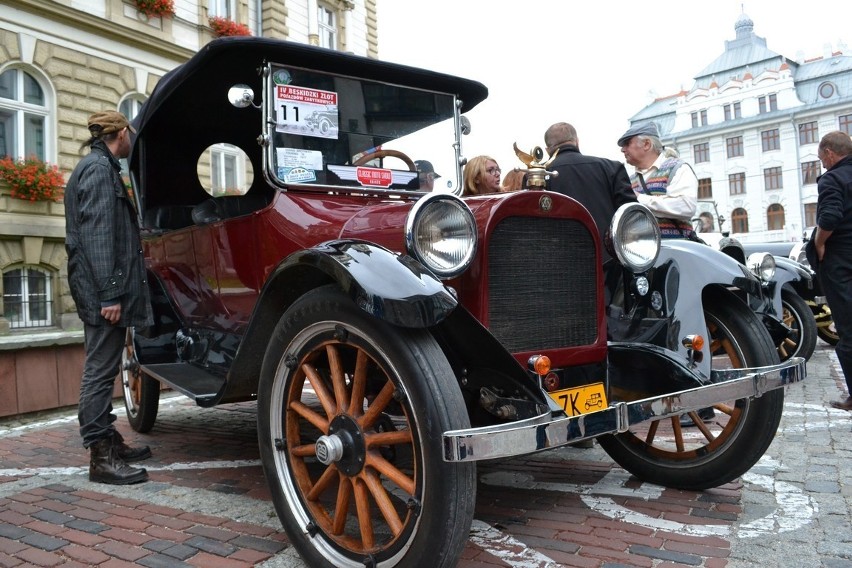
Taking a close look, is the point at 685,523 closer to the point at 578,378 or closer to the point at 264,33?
the point at 578,378

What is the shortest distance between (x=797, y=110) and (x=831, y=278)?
43.9 metres

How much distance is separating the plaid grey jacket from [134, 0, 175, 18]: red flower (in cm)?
1172

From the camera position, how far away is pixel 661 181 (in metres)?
4.51

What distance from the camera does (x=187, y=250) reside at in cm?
420

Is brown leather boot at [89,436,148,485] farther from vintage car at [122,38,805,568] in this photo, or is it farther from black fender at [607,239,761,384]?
black fender at [607,239,761,384]

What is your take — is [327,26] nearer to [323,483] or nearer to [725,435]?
[725,435]

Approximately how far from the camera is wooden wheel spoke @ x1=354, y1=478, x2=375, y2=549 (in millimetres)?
2236

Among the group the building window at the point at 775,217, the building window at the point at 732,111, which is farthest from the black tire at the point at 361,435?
the building window at the point at 732,111

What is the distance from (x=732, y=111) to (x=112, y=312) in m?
49.2

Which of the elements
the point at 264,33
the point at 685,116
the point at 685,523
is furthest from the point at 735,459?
the point at 685,116

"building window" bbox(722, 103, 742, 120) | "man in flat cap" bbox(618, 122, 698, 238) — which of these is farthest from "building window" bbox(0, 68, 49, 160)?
"building window" bbox(722, 103, 742, 120)

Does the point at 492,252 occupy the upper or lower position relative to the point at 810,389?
upper

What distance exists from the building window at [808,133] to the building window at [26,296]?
142 ft

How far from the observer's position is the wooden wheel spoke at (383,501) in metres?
2.13
